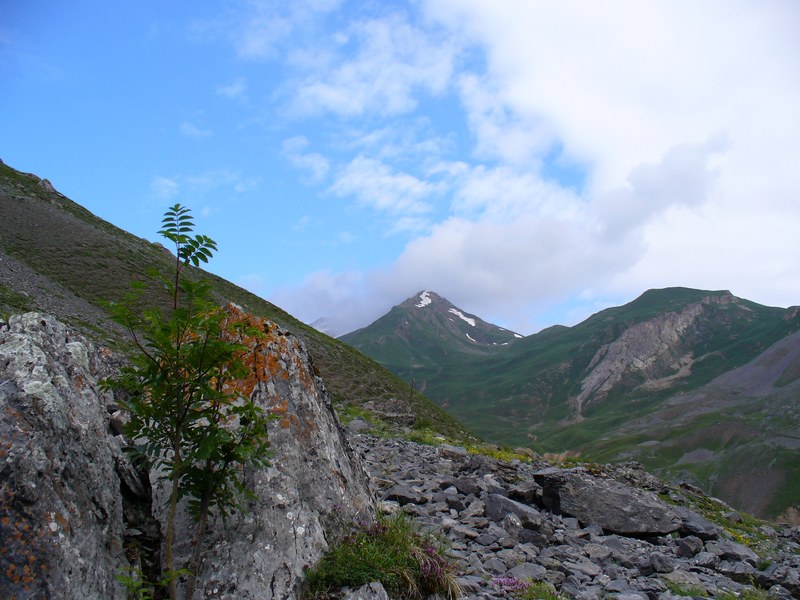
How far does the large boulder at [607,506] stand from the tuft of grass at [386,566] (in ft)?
21.9

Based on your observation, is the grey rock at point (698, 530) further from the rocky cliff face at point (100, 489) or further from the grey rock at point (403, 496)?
the rocky cliff face at point (100, 489)

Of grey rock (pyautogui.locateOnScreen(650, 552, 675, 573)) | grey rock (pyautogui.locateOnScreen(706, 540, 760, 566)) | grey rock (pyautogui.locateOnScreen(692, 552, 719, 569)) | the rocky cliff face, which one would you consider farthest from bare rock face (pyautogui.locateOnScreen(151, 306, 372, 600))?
grey rock (pyautogui.locateOnScreen(706, 540, 760, 566))

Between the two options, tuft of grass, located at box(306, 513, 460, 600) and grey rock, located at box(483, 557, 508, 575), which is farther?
grey rock, located at box(483, 557, 508, 575)

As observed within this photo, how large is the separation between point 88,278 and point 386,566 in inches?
1949

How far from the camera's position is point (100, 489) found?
546 centimetres

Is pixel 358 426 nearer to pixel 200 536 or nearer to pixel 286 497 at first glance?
pixel 286 497

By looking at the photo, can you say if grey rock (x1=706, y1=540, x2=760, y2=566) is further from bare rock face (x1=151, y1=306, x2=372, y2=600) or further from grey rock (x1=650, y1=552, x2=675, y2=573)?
bare rock face (x1=151, y1=306, x2=372, y2=600)

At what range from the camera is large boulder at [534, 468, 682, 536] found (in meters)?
12.7

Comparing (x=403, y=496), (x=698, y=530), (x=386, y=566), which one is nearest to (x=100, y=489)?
(x=386, y=566)

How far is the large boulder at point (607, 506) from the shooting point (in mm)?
12664

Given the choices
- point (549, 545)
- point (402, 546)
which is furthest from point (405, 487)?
point (402, 546)

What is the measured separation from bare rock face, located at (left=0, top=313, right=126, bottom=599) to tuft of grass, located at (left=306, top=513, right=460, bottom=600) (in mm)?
2301

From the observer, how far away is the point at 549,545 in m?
10.9

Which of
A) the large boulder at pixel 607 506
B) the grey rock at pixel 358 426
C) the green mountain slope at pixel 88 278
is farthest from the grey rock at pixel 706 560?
the green mountain slope at pixel 88 278
